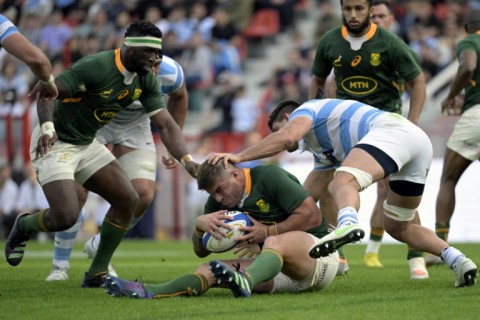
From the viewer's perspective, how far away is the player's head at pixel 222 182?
7.65 metres

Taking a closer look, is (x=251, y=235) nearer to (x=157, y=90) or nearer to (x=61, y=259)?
(x=157, y=90)

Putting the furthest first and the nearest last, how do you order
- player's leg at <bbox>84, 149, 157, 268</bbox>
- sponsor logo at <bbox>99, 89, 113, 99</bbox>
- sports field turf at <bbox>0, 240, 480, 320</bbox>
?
player's leg at <bbox>84, 149, 157, 268</bbox> → sponsor logo at <bbox>99, 89, 113, 99</bbox> → sports field turf at <bbox>0, 240, 480, 320</bbox>

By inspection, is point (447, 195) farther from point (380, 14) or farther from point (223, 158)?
point (223, 158)

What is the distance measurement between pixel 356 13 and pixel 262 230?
2.97 meters

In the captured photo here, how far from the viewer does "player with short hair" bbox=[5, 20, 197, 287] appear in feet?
29.3

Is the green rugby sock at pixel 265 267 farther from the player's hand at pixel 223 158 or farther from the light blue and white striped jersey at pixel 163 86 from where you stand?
the light blue and white striped jersey at pixel 163 86

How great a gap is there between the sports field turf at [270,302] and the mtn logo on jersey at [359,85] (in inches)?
69.2

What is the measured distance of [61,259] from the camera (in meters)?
10.4

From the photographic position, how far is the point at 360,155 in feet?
25.8

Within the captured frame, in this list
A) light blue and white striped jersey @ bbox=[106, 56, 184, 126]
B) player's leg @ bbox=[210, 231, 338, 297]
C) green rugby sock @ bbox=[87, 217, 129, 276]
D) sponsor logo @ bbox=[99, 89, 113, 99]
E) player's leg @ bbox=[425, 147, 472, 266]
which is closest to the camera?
player's leg @ bbox=[210, 231, 338, 297]

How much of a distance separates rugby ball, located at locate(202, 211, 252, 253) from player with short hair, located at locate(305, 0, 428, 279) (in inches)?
98.8

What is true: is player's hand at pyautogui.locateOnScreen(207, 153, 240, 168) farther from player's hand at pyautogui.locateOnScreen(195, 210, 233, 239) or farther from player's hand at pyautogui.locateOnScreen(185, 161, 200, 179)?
player's hand at pyautogui.locateOnScreen(185, 161, 200, 179)

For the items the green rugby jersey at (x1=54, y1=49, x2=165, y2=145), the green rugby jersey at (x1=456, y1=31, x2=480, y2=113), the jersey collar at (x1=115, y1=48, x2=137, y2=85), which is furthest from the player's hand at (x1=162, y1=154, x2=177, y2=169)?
the green rugby jersey at (x1=456, y1=31, x2=480, y2=113)

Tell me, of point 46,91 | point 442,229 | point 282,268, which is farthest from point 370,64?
point 46,91
